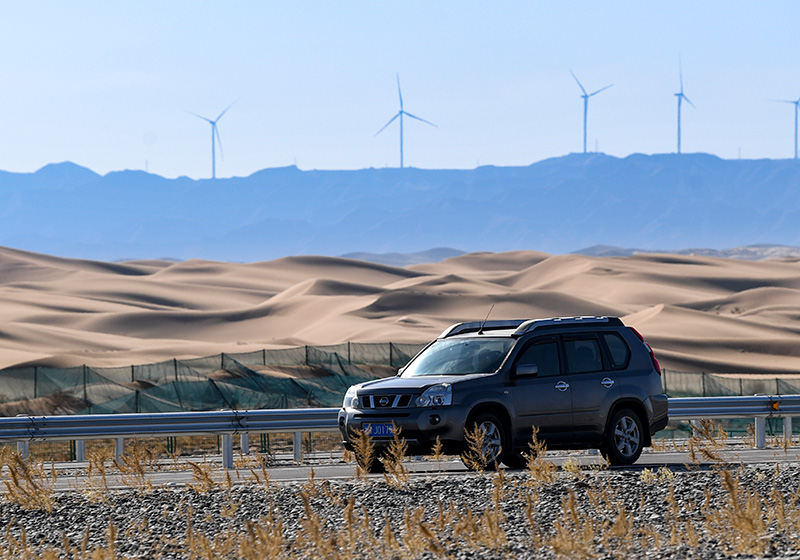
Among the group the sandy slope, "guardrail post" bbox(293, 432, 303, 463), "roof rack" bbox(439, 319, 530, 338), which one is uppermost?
the sandy slope

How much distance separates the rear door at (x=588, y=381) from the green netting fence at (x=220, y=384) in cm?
1250

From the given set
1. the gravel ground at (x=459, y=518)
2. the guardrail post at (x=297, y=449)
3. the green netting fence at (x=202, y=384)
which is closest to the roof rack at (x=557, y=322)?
the gravel ground at (x=459, y=518)

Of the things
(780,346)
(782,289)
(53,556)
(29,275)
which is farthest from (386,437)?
(29,275)

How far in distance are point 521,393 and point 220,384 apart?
20930 mm

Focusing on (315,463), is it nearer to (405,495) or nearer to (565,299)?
(405,495)

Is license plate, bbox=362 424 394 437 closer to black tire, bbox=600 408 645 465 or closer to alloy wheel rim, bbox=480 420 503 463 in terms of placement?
alloy wheel rim, bbox=480 420 503 463

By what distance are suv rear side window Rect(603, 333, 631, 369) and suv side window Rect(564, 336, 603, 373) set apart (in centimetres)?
17

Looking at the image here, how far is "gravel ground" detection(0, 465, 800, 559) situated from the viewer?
10.5 m

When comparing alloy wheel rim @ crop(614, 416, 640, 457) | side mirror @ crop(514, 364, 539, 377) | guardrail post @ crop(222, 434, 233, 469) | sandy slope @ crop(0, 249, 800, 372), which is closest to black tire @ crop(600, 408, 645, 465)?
alloy wheel rim @ crop(614, 416, 640, 457)

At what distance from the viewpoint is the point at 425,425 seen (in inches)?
619

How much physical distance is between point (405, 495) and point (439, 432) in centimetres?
197

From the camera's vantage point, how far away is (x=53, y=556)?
10234mm

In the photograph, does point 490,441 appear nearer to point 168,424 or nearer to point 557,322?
point 557,322

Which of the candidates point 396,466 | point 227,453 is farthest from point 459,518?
point 227,453
